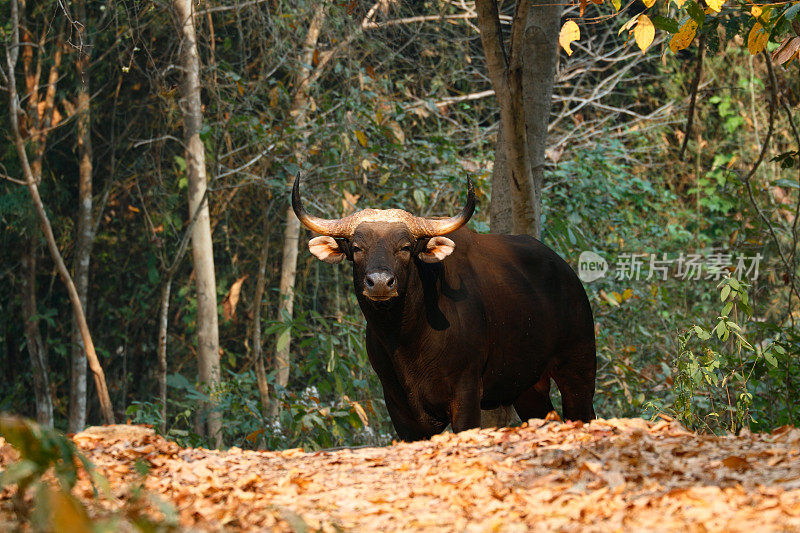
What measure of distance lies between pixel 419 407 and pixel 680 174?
1158 centimetres

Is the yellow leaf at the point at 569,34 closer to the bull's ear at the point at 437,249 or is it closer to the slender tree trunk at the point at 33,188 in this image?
the bull's ear at the point at 437,249

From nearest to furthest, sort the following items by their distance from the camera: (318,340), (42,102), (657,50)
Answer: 1. (318,340)
2. (42,102)
3. (657,50)

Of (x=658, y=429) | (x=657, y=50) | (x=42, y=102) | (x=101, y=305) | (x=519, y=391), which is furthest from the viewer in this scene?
(x=657, y=50)

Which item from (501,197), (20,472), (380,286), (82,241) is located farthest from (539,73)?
(82,241)

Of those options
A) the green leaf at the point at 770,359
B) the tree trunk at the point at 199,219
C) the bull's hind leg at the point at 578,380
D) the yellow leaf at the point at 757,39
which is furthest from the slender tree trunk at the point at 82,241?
the yellow leaf at the point at 757,39

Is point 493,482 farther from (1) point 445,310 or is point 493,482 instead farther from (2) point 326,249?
(2) point 326,249

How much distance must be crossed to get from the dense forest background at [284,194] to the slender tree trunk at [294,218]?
47mm

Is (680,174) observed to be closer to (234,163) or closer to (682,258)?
(682,258)

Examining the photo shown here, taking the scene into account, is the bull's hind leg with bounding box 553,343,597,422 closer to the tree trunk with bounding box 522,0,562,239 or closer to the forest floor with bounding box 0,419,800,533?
the tree trunk with bounding box 522,0,562,239

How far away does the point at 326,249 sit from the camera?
6.37 m

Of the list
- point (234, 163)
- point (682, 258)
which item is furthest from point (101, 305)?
point (682, 258)

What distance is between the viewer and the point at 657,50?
16016 mm

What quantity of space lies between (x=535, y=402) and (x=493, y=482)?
12.4ft

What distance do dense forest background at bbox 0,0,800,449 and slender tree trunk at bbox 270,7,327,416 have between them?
0.05 m
